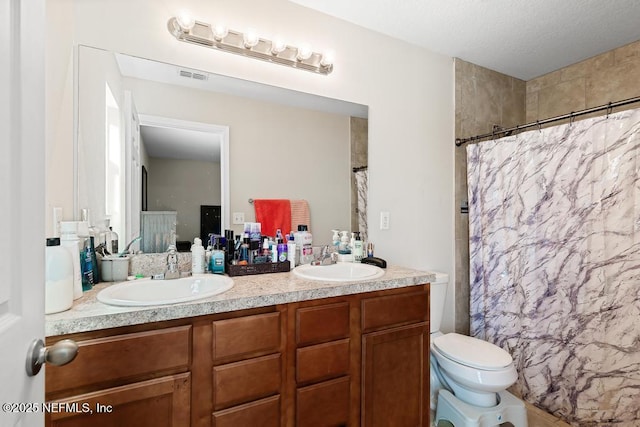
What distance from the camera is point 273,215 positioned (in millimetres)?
1820

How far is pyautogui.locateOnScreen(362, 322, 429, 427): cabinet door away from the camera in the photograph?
1.44 m

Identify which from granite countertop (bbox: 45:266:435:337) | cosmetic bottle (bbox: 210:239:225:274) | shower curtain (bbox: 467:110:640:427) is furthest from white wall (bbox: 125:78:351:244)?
shower curtain (bbox: 467:110:640:427)

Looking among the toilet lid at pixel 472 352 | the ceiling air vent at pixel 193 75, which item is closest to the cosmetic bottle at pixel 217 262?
the ceiling air vent at pixel 193 75

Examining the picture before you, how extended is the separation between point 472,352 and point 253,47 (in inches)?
80.4

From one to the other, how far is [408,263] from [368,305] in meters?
0.88

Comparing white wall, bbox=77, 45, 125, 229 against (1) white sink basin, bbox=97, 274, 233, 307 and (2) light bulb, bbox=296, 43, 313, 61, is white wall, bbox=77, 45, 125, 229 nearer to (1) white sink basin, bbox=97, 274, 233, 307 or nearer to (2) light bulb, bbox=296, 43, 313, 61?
(1) white sink basin, bbox=97, 274, 233, 307

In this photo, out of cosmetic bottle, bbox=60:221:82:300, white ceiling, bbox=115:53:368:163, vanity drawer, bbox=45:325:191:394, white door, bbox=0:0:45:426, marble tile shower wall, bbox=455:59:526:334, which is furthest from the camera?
marble tile shower wall, bbox=455:59:526:334

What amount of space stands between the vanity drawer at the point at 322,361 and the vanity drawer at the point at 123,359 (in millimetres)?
442

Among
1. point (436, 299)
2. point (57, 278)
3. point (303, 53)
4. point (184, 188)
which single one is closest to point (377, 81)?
point (303, 53)

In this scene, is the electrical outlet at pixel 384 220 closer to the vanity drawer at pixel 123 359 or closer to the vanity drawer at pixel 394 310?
the vanity drawer at pixel 394 310

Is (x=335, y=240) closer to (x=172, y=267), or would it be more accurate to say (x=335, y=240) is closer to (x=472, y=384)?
(x=172, y=267)

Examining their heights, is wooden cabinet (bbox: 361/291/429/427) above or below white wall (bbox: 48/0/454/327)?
below

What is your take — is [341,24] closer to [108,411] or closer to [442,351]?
[442,351]

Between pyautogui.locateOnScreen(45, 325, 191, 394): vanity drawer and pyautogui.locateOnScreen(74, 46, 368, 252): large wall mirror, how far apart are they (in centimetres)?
64
